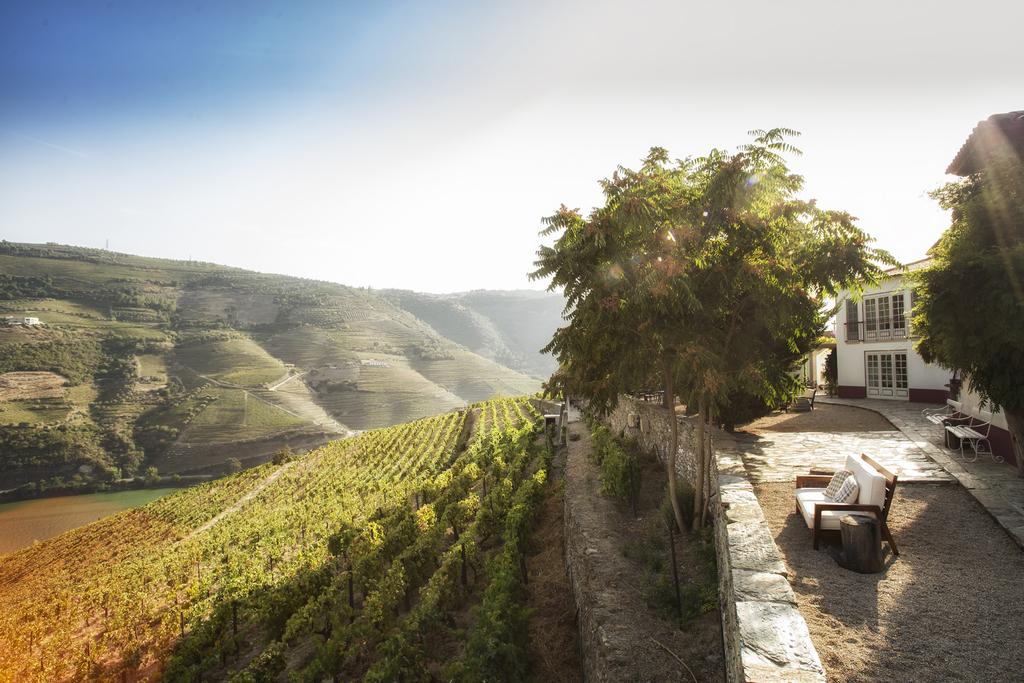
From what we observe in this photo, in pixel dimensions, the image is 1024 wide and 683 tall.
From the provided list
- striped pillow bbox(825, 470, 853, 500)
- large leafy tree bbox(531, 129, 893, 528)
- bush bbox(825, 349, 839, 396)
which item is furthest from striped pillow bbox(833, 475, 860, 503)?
bush bbox(825, 349, 839, 396)

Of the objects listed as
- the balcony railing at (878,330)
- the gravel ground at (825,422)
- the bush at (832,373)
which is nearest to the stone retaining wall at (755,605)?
the gravel ground at (825,422)

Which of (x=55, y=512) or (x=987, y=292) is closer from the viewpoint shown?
(x=987, y=292)

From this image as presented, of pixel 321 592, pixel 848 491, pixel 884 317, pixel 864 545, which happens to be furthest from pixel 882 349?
pixel 321 592

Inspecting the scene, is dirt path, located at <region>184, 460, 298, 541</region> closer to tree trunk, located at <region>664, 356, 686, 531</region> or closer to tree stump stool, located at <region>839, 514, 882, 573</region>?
tree trunk, located at <region>664, 356, 686, 531</region>

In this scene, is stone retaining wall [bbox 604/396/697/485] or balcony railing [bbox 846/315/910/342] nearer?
A: stone retaining wall [bbox 604/396/697/485]

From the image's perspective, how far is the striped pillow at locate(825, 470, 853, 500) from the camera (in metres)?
6.77

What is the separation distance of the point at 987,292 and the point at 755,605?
6.57 meters

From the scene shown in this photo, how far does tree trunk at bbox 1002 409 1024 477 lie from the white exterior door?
13.1 m

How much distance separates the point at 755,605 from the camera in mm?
4020

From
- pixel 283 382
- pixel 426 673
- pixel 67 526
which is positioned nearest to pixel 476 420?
pixel 426 673

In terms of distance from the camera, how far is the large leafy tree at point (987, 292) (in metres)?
6.81

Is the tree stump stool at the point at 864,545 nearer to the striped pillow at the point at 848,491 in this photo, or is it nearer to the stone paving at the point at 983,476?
the striped pillow at the point at 848,491

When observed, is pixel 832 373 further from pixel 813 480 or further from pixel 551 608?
pixel 551 608

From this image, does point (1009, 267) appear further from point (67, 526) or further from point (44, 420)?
point (44, 420)
